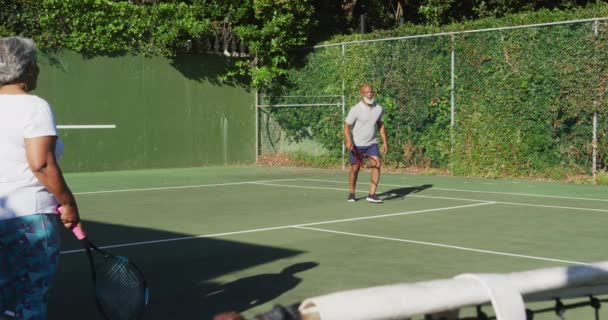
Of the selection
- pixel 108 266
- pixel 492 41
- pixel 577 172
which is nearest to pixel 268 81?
pixel 492 41

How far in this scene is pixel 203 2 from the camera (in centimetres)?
1961

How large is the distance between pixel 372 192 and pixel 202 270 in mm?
5162

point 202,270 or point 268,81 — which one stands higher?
point 268,81

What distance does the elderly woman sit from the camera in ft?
11.5

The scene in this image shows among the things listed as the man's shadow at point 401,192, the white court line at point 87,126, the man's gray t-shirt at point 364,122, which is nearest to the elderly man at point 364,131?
the man's gray t-shirt at point 364,122

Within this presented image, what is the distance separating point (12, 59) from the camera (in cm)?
357

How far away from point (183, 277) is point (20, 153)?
3021 millimetres

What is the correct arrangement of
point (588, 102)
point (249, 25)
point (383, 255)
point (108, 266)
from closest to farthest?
point (108, 266) < point (383, 255) < point (588, 102) < point (249, 25)

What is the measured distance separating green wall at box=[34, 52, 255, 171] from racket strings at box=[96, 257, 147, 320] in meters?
13.9

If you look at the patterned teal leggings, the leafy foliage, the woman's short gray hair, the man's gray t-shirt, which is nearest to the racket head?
the patterned teal leggings

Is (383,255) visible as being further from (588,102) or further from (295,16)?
(295,16)

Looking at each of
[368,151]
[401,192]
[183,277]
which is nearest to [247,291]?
[183,277]

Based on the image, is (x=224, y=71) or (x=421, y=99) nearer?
(x=421, y=99)

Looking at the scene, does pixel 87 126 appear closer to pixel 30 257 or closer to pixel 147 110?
pixel 147 110
